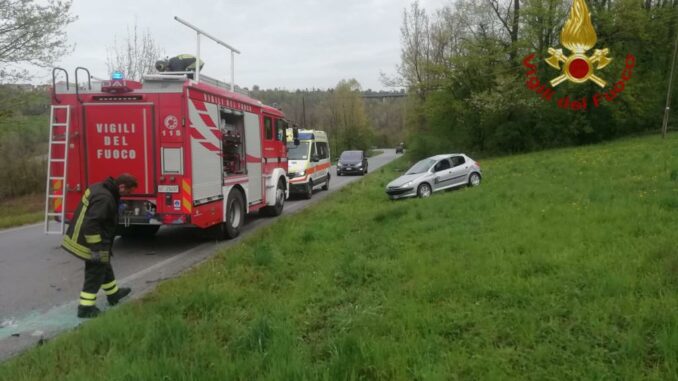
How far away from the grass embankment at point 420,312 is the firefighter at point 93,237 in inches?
18.7

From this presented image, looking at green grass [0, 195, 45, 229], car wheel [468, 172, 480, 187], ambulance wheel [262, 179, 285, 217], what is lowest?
green grass [0, 195, 45, 229]

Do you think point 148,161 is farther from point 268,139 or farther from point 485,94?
point 485,94

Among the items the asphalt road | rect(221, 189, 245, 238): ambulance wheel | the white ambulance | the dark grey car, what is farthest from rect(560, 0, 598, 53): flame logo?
the dark grey car

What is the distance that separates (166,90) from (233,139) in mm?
2672

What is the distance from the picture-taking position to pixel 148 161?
773cm

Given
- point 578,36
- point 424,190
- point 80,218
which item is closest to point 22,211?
point 424,190

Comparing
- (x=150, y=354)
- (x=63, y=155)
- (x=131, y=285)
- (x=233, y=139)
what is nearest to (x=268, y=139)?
(x=233, y=139)

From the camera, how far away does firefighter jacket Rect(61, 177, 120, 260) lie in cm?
506

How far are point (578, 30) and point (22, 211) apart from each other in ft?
72.5

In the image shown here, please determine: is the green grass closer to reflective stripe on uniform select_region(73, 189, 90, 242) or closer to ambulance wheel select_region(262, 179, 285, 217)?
ambulance wheel select_region(262, 179, 285, 217)

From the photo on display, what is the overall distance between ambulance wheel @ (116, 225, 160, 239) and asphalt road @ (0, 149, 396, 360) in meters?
0.21

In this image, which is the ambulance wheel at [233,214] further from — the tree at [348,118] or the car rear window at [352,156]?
the tree at [348,118]

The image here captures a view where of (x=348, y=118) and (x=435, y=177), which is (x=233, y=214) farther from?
(x=348, y=118)

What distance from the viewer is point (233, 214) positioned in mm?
9891
